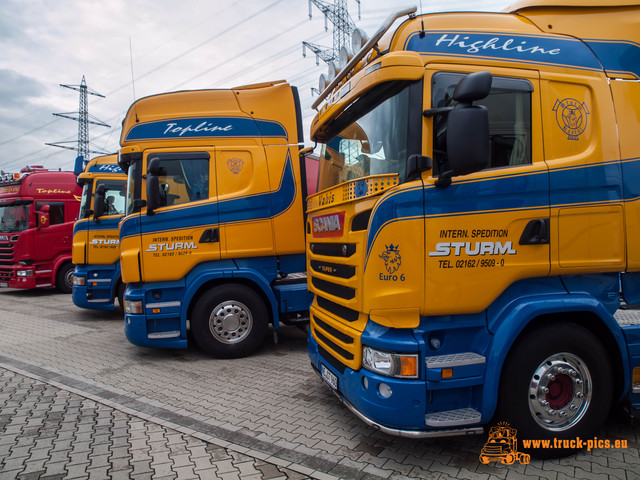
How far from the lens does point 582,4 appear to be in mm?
3555

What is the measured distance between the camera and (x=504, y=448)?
10.8 feet

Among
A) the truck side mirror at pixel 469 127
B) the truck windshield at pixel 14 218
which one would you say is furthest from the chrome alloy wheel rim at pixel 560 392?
the truck windshield at pixel 14 218

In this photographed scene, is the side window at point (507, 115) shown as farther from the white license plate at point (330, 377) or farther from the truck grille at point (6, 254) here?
the truck grille at point (6, 254)

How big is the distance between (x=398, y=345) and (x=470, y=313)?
60 centimetres

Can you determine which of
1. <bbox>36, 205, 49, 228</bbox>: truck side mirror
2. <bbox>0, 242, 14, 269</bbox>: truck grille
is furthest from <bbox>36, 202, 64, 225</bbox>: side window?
<bbox>0, 242, 14, 269</bbox>: truck grille

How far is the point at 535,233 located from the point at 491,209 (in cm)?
38

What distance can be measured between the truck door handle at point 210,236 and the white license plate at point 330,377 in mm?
2657

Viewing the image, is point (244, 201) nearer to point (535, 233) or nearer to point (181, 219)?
point (181, 219)

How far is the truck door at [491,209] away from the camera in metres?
3.05

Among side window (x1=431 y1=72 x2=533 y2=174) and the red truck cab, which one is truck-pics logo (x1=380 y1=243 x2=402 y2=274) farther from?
the red truck cab

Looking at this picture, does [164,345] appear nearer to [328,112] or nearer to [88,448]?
[88,448]

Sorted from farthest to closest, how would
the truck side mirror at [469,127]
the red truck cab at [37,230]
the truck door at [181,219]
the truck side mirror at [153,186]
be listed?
the red truck cab at [37,230], the truck door at [181,219], the truck side mirror at [153,186], the truck side mirror at [469,127]

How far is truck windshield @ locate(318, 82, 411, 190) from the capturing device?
311cm

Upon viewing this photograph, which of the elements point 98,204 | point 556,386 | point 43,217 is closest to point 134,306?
point 98,204
